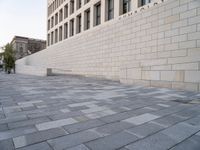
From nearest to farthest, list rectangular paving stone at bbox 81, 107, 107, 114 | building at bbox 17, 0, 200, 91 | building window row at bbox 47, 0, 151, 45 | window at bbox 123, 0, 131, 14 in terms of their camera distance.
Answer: rectangular paving stone at bbox 81, 107, 107, 114 < building at bbox 17, 0, 200, 91 < window at bbox 123, 0, 131, 14 < building window row at bbox 47, 0, 151, 45

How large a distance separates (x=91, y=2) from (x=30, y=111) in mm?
14465

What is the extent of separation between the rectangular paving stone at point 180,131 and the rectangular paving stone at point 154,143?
0.38 ft

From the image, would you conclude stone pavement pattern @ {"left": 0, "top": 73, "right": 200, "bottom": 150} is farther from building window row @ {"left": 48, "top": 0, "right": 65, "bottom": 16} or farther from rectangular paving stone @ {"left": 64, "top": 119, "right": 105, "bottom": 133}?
building window row @ {"left": 48, "top": 0, "right": 65, "bottom": 16}

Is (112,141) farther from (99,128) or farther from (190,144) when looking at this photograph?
(190,144)

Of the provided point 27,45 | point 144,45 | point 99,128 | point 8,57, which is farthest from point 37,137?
point 27,45

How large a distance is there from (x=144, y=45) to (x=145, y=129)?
21.5 feet

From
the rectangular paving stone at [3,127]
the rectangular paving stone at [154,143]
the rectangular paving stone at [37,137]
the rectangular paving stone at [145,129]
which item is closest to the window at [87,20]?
the rectangular paving stone at [3,127]

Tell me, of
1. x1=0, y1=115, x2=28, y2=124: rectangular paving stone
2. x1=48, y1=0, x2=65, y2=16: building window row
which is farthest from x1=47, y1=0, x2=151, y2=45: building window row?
x1=0, y1=115, x2=28, y2=124: rectangular paving stone

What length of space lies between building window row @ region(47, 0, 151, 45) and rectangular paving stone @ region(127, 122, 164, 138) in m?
9.54

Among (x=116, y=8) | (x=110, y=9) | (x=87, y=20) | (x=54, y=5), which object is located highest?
(x=54, y=5)

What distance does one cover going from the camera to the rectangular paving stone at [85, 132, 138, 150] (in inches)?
70.5

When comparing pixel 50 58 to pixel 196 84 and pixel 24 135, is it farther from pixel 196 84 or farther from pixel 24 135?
pixel 24 135

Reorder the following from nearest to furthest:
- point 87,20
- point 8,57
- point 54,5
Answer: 1. point 87,20
2. point 54,5
3. point 8,57

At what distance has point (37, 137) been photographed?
6.62 feet
